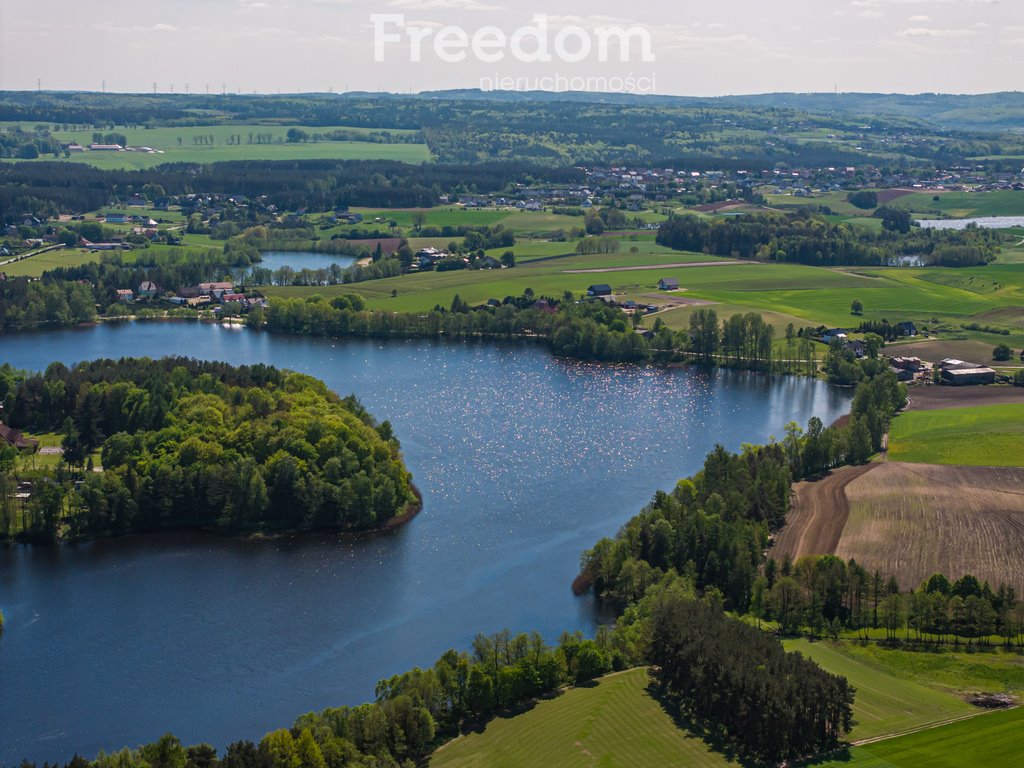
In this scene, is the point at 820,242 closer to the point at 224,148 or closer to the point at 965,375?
the point at 965,375

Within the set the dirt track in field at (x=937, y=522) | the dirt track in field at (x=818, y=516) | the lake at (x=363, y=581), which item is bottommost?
the lake at (x=363, y=581)

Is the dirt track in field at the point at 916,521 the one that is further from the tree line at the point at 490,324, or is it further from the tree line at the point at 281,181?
the tree line at the point at 281,181

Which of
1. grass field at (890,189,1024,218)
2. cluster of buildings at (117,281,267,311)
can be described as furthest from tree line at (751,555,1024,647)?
grass field at (890,189,1024,218)

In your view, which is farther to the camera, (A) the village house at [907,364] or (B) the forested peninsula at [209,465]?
(A) the village house at [907,364]

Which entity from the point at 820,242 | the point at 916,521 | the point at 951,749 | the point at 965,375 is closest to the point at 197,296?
the point at 820,242

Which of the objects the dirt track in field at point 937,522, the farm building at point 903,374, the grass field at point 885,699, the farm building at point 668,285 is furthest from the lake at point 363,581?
the farm building at point 668,285

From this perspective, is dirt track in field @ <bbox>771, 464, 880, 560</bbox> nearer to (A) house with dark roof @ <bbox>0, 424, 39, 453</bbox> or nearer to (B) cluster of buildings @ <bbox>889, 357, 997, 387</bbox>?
(B) cluster of buildings @ <bbox>889, 357, 997, 387</bbox>
